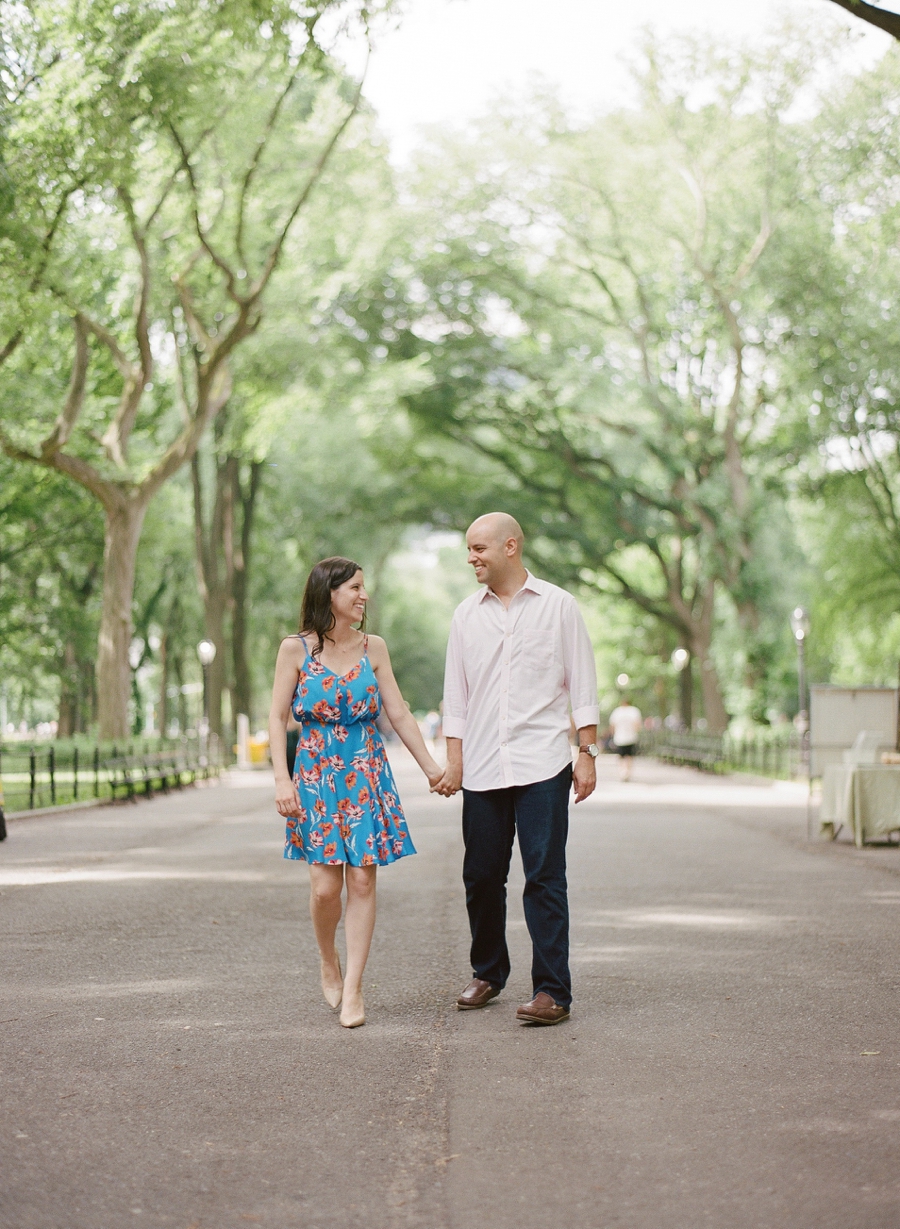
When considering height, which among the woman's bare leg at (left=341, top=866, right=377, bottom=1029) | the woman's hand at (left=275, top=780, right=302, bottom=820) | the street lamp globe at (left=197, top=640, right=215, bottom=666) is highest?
the street lamp globe at (left=197, top=640, right=215, bottom=666)

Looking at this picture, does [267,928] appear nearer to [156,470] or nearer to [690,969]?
[690,969]

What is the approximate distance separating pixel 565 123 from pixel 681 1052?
3238 cm

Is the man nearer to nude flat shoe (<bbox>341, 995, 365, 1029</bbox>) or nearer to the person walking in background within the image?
nude flat shoe (<bbox>341, 995, 365, 1029</bbox>)

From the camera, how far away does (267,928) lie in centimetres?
877

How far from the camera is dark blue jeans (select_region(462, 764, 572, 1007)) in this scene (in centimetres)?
600

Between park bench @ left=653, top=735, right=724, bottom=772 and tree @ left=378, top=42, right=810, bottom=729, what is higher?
tree @ left=378, top=42, right=810, bottom=729

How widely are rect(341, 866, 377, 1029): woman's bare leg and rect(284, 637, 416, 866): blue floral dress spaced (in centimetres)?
9

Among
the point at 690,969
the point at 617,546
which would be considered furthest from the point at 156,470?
the point at 690,969

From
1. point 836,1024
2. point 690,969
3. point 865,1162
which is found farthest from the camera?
point 690,969

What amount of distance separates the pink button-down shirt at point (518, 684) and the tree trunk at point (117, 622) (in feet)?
64.6

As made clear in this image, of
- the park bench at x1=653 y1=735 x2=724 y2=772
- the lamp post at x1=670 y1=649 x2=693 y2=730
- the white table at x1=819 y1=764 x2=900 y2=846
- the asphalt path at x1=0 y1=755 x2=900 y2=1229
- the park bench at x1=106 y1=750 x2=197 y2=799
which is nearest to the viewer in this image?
the asphalt path at x1=0 y1=755 x2=900 y2=1229

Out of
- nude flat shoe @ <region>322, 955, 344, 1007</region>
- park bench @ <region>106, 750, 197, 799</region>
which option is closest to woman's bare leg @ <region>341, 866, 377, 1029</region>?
nude flat shoe @ <region>322, 955, 344, 1007</region>

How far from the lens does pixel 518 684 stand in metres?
6.14

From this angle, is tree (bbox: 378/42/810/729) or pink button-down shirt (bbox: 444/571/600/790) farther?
tree (bbox: 378/42/810/729)
